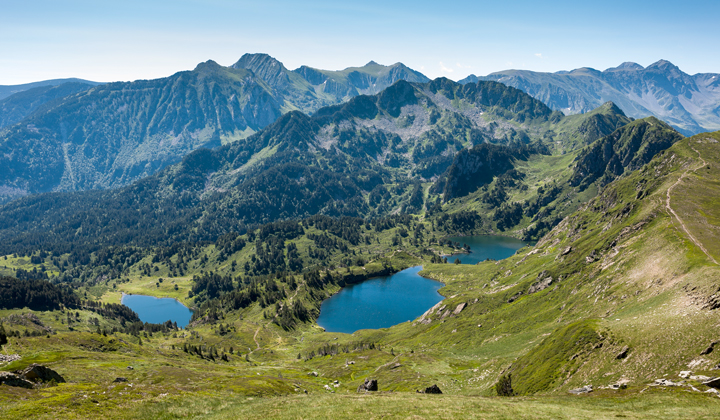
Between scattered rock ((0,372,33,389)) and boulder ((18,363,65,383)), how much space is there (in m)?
3.45

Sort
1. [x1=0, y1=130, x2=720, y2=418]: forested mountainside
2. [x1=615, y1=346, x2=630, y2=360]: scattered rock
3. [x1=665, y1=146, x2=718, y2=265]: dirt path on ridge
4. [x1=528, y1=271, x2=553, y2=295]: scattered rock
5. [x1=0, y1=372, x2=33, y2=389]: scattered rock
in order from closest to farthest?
[x1=0, y1=130, x2=720, y2=418]: forested mountainside
[x1=0, y1=372, x2=33, y2=389]: scattered rock
[x1=615, y1=346, x2=630, y2=360]: scattered rock
[x1=665, y1=146, x2=718, y2=265]: dirt path on ridge
[x1=528, y1=271, x2=553, y2=295]: scattered rock

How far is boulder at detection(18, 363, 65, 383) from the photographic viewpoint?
59.5 metres

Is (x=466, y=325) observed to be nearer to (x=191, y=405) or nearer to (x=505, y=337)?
(x=505, y=337)

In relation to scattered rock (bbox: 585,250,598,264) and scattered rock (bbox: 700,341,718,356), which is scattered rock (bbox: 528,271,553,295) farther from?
scattered rock (bbox: 700,341,718,356)

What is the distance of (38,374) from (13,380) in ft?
22.4

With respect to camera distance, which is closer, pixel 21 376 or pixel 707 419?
pixel 707 419

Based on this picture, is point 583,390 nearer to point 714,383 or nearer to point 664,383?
point 664,383

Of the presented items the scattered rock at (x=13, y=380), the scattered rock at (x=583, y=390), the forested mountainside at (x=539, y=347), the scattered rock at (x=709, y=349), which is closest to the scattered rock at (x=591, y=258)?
the forested mountainside at (x=539, y=347)

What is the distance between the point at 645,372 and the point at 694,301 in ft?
74.3

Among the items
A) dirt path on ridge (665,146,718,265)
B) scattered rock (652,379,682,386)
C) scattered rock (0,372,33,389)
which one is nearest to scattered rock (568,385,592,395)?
scattered rock (652,379,682,386)

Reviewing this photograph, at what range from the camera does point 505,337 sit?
11956 centimetres

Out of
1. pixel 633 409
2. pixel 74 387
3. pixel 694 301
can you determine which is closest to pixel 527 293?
pixel 694 301

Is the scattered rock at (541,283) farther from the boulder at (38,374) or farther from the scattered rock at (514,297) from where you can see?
the boulder at (38,374)

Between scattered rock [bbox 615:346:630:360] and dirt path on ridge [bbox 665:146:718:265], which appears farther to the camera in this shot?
dirt path on ridge [bbox 665:146:718:265]
